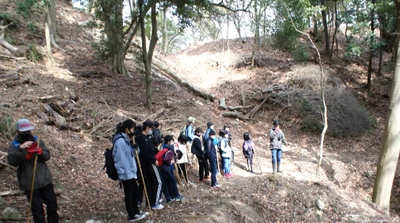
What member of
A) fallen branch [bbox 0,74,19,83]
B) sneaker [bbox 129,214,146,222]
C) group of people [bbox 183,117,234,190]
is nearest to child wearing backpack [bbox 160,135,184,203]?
sneaker [bbox 129,214,146,222]

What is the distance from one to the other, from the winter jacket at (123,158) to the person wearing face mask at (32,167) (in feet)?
3.45

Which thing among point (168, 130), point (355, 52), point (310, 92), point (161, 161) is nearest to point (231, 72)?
point (310, 92)

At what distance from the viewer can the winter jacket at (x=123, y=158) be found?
495 centimetres

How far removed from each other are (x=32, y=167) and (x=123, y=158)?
136 centimetres

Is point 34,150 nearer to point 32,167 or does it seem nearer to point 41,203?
point 32,167

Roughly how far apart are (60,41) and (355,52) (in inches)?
688

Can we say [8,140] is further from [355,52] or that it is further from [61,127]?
[355,52]

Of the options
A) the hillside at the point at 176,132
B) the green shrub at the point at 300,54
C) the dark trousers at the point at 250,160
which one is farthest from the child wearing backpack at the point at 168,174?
the green shrub at the point at 300,54

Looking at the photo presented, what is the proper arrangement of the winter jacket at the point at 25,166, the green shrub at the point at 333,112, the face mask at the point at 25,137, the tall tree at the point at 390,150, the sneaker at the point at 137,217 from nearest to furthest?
the winter jacket at the point at 25,166 < the face mask at the point at 25,137 < the sneaker at the point at 137,217 < the tall tree at the point at 390,150 < the green shrub at the point at 333,112

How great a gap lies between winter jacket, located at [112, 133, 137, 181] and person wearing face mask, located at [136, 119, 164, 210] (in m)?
0.61

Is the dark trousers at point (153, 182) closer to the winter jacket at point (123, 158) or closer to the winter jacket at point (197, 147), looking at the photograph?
the winter jacket at point (123, 158)

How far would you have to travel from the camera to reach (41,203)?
4566 mm

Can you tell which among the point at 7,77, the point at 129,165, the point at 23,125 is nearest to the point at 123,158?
the point at 129,165

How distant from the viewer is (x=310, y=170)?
1231 cm
